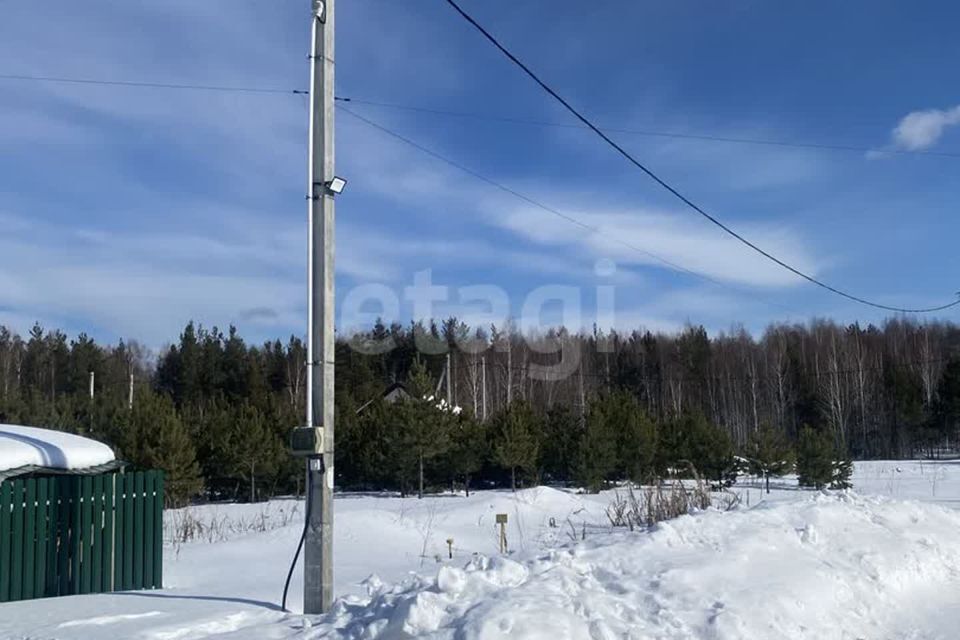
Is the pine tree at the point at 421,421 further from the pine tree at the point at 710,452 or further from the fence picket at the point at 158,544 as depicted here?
the fence picket at the point at 158,544

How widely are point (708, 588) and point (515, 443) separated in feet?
70.5

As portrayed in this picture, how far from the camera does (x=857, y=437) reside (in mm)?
58125

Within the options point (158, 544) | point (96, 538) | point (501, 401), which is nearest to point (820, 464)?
point (158, 544)

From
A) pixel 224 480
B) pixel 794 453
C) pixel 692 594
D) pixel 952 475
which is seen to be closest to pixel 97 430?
pixel 224 480

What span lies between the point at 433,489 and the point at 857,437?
38.7 metres

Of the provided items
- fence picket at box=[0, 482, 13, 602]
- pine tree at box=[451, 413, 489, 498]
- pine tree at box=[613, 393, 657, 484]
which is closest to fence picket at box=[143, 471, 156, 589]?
fence picket at box=[0, 482, 13, 602]

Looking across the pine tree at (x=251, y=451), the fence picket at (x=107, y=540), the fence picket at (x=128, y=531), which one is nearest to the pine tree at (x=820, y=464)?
the pine tree at (x=251, y=451)

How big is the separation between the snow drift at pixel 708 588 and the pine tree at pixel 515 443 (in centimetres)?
1870

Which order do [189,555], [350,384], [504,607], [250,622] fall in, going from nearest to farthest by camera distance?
[504,607] → [250,622] → [189,555] → [350,384]

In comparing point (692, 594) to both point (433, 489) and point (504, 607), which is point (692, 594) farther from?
point (433, 489)

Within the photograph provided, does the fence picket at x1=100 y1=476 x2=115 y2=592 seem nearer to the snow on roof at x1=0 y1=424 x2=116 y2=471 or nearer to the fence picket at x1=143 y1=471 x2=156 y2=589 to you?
the fence picket at x1=143 y1=471 x2=156 y2=589

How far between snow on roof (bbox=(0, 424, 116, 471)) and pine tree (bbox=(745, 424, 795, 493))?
77.6ft

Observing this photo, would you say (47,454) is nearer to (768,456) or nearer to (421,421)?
(421,421)

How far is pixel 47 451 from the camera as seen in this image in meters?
10.1
